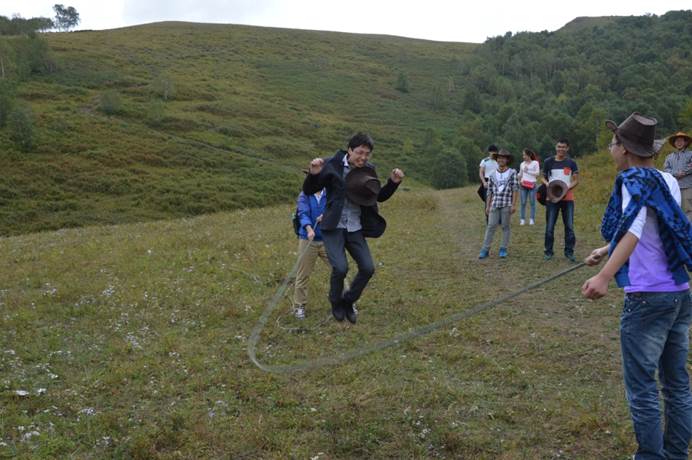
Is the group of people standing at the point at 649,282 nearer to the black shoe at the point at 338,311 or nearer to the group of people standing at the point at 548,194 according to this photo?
the black shoe at the point at 338,311

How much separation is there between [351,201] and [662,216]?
5.24 m

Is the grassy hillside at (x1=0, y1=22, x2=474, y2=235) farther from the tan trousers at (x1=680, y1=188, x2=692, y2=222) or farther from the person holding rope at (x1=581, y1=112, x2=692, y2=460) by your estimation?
the person holding rope at (x1=581, y1=112, x2=692, y2=460)

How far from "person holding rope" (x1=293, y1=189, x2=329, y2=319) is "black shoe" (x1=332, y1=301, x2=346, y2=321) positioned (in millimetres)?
615

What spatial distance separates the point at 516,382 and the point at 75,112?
3864 inches

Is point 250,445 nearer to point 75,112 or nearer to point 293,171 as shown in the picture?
point 293,171

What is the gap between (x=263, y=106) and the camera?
386ft

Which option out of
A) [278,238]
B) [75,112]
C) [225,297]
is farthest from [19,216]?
[225,297]

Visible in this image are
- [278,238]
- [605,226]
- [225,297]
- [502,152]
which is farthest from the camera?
[278,238]

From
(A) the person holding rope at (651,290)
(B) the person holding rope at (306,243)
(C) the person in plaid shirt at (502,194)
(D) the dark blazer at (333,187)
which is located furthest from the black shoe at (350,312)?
(C) the person in plaid shirt at (502,194)

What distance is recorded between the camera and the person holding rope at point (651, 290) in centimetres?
464

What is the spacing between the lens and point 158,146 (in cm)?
8638

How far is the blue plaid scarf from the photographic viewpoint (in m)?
4.63

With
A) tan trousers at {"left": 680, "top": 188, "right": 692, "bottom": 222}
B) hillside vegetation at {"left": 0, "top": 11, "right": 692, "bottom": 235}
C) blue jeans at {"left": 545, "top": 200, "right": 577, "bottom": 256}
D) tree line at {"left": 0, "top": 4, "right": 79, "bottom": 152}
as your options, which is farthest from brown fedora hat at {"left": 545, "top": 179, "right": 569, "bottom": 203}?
tree line at {"left": 0, "top": 4, "right": 79, "bottom": 152}

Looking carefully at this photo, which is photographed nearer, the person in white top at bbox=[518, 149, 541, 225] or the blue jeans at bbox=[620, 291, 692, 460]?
the blue jeans at bbox=[620, 291, 692, 460]
